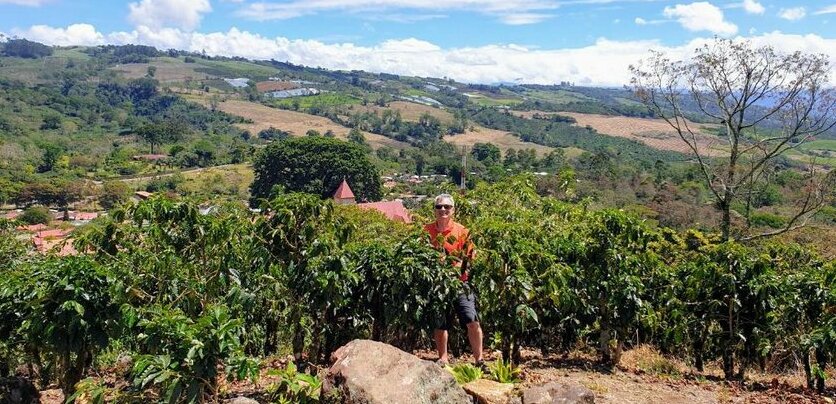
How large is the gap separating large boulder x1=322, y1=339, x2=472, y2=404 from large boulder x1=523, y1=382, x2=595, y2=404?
50cm

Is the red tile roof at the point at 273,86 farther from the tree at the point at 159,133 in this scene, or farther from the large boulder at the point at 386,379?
the large boulder at the point at 386,379

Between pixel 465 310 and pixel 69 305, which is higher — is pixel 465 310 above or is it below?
below

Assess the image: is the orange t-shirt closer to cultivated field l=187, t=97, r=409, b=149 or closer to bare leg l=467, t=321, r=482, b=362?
bare leg l=467, t=321, r=482, b=362

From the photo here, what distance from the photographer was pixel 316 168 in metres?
57.9

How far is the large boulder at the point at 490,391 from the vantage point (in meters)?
4.84

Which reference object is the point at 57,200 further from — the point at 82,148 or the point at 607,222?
the point at 607,222

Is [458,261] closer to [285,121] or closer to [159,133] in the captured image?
[159,133]

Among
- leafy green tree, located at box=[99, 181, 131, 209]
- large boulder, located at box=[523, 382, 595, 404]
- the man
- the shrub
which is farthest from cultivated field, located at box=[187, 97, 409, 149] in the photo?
large boulder, located at box=[523, 382, 595, 404]

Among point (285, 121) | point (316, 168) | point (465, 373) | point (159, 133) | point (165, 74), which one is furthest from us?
point (165, 74)

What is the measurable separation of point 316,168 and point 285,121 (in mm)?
76098

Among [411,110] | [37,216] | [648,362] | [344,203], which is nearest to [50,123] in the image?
[37,216]

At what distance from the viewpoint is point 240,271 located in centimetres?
637

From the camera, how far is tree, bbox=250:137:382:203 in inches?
2248

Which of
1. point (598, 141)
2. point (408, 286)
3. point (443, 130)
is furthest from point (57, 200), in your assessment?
point (598, 141)
